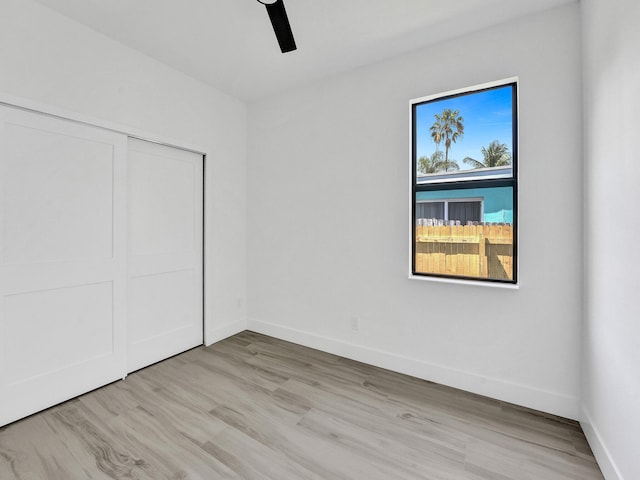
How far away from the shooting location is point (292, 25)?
2.27 m

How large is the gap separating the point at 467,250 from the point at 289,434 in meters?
1.88

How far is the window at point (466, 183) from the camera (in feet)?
7.45

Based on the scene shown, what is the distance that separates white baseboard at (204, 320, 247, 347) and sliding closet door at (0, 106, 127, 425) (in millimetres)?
854

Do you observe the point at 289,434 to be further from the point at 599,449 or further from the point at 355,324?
the point at 599,449

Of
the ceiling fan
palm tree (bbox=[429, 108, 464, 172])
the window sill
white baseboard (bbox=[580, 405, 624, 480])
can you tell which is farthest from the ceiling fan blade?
white baseboard (bbox=[580, 405, 624, 480])

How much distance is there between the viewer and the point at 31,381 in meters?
2.06

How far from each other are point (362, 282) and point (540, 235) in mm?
1446

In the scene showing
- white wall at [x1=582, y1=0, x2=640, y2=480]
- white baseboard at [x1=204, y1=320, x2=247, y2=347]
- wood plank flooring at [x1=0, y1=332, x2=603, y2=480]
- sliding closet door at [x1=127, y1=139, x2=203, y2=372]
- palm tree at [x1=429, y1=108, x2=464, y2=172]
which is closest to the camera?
white wall at [x1=582, y1=0, x2=640, y2=480]

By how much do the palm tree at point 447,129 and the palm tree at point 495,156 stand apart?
0.20 meters

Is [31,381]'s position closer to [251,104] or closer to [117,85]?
[117,85]

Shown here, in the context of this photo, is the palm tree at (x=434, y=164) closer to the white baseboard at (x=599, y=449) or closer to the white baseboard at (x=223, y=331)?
the white baseboard at (x=599, y=449)

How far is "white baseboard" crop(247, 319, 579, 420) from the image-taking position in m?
2.07

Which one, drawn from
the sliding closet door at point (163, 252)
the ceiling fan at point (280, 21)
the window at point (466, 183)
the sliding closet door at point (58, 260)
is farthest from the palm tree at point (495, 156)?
the sliding closet door at point (58, 260)

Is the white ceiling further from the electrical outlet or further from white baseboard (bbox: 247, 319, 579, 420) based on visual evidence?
white baseboard (bbox: 247, 319, 579, 420)
